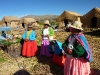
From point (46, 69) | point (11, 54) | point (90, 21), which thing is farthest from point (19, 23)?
point (46, 69)

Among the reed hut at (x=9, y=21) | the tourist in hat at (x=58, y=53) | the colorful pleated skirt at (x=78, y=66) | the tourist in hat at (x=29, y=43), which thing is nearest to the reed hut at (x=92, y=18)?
the reed hut at (x=9, y=21)

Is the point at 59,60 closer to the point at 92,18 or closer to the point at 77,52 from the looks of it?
the point at 77,52

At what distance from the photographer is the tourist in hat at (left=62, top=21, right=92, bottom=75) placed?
12.4ft

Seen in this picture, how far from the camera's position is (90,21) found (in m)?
23.8

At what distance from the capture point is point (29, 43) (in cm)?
727

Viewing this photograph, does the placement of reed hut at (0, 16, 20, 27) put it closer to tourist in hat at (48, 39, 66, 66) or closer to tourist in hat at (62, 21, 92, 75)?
tourist in hat at (48, 39, 66, 66)

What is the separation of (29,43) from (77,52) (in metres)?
3.85

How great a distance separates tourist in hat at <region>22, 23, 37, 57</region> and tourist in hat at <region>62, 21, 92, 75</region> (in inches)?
127

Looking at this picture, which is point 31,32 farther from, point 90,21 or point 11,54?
point 90,21

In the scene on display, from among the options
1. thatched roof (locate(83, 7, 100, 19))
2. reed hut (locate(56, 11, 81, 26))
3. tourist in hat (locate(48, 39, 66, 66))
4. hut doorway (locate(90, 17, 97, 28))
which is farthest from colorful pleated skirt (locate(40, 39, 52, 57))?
reed hut (locate(56, 11, 81, 26))

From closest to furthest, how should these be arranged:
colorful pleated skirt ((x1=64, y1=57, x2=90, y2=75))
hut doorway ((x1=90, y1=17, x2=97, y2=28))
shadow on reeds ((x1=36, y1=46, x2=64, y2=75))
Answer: colorful pleated skirt ((x1=64, y1=57, x2=90, y2=75)) < shadow on reeds ((x1=36, y1=46, x2=64, y2=75)) < hut doorway ((x1=90, y1=17, x2=97, y2=28))

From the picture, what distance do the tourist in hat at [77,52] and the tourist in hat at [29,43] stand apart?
10.5ft

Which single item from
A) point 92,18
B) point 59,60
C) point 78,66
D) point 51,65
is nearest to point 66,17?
point 92,18

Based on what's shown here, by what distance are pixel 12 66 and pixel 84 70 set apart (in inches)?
129
